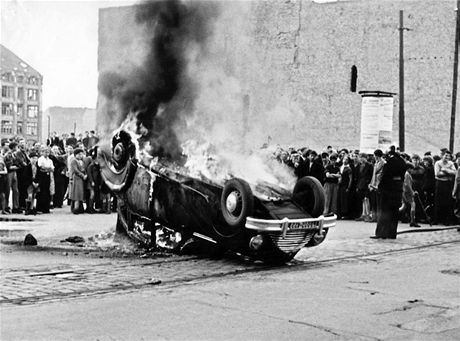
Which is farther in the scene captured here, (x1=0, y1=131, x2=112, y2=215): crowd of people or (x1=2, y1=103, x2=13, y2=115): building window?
(x1=2, y1=103, x2=13, y2=115): building window

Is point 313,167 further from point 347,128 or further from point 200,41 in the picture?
point 347,128

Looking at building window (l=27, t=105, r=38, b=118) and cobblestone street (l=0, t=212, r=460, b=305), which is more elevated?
building window (l=27, t=105, r=38, b=118)

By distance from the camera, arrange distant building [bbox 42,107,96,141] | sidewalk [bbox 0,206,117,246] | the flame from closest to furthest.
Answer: the flame
sidewalk [bbox 0,206,117,246]
distant building [bbox 42,107,96,141]

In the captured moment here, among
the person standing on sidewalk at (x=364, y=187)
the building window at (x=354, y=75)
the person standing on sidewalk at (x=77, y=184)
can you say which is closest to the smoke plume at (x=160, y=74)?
the person standing on sidewalk at (x=77, y=184)

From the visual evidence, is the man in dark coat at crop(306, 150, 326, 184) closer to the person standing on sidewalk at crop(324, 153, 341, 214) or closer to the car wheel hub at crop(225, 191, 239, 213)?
the person standing on sidewalk at crop(324, 153, 341, 214)

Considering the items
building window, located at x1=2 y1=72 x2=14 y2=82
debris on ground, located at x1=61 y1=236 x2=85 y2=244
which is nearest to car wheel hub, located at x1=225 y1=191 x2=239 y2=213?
Result: debris on ground, located at x1=61 y1=236 x2=85 y2=244

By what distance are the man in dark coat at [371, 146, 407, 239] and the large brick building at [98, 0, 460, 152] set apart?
28264 mm

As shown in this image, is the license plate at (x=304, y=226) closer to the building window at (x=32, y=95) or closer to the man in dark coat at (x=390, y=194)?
the man in dark coat at (x=390, y=194)

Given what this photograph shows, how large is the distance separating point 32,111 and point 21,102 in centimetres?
232

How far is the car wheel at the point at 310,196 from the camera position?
977cm

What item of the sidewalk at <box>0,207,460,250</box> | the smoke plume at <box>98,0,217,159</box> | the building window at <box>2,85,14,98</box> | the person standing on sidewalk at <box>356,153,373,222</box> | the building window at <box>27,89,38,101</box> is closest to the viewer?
the smoke plume at <box>98,0,217,159</box>

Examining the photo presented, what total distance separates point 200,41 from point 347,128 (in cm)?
3605

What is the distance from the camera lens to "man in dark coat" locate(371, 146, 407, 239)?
13.6 m

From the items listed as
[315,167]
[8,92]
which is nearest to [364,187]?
[315,167]
